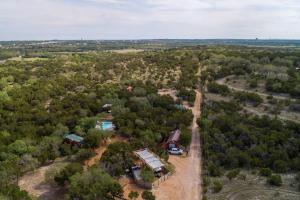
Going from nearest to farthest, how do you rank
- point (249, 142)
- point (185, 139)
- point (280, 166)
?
point (280, 166)
point (249, 142)
point (185, 139)

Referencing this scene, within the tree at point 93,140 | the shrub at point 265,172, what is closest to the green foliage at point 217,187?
the shrub at point 265,172

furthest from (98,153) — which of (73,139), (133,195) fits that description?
(133,195)

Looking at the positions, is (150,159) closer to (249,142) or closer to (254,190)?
(254,190)

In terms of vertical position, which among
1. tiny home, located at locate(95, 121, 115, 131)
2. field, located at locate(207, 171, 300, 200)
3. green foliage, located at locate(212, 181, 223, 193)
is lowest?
field, located at locate(207, 171, 300, 200)

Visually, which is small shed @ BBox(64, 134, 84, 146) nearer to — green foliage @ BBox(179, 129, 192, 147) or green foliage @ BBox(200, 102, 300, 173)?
green foliage @ BBox(179, 129, 192, 147)

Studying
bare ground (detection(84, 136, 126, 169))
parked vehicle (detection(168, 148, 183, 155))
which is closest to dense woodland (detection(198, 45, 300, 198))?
parked vehicle (detection(168, 148, 183, 155))

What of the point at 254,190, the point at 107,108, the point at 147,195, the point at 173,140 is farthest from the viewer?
the point at 107,108
